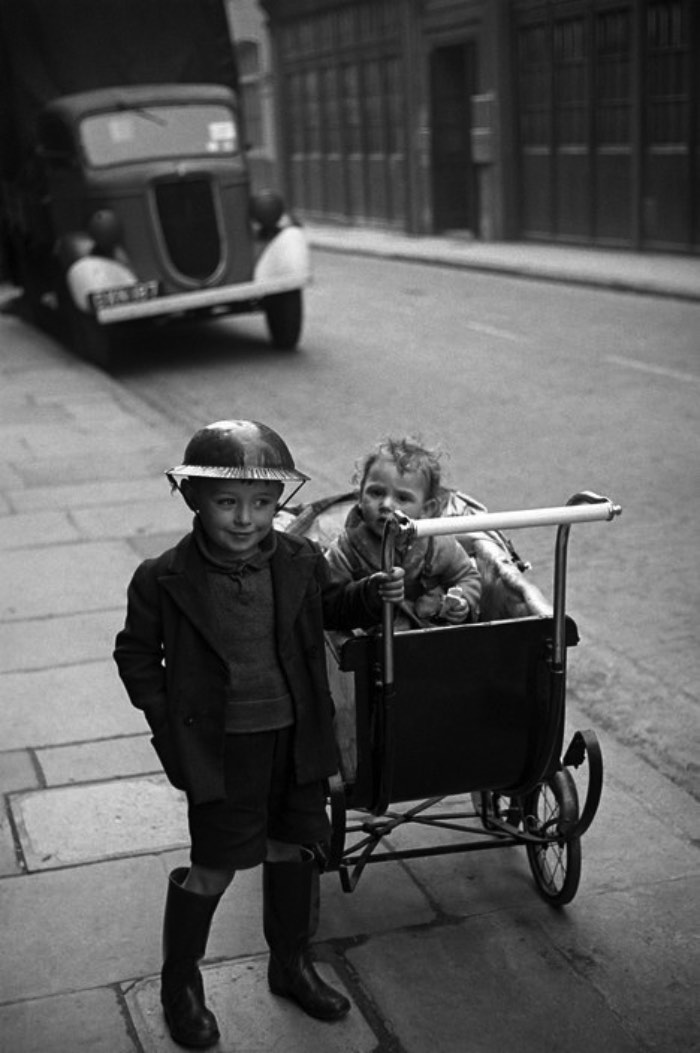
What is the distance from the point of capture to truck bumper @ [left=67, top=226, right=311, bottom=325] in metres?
13.0

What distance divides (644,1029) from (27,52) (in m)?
12.8

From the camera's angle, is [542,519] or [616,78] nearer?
[542,519]

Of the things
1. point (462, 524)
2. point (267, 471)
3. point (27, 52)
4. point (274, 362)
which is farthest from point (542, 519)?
point (27, 52)

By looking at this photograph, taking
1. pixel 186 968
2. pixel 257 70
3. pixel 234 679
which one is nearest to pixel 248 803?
pixel 234 679

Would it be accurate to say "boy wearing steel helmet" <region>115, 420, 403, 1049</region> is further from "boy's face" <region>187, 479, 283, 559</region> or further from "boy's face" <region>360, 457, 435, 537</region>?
"boy's face" <region>360, 457, 435, 537</region>

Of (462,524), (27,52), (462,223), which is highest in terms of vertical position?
(27,52)

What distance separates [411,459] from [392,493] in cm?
10

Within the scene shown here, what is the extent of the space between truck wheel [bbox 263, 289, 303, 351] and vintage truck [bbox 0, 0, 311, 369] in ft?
0.04

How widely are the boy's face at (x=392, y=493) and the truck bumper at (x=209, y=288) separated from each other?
945 cm

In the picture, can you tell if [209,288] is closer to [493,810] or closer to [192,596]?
[493,810]

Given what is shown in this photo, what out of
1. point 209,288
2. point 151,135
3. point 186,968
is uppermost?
point 151,135

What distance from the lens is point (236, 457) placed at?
312 centimetres

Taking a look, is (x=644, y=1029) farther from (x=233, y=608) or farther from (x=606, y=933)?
(x=233, y=608)

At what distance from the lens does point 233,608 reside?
322 centimetres
